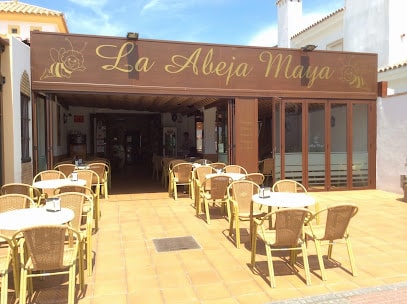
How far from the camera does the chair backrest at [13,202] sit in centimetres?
385

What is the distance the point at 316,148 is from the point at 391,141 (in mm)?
1772

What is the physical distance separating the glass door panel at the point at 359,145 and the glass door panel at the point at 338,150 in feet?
0.80

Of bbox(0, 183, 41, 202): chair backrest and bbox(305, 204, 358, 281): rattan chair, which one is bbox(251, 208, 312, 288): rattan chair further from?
bbox(0, 183, 41, 202): chair backrest

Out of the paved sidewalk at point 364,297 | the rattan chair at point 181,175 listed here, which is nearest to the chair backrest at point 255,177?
the rattan chair at point 181,175

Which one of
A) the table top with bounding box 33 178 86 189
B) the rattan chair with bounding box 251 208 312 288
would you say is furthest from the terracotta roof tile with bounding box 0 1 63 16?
the rattan chair with bounding box 251 208 312 288

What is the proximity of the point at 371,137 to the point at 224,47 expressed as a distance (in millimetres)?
4336

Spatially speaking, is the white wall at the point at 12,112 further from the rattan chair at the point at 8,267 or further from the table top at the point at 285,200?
the table top at the point at 285,200

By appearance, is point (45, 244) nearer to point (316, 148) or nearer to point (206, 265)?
point (206, 265)

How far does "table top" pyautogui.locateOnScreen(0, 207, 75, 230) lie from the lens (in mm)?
3170

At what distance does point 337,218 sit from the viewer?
363 centimetres

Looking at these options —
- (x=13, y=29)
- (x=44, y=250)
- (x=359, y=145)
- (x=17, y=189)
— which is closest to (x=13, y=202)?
(x=17, y=189)

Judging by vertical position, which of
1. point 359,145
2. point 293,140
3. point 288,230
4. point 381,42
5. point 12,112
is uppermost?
point 381,42

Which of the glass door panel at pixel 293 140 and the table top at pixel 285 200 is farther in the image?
the glass door panel at pixel 293 140

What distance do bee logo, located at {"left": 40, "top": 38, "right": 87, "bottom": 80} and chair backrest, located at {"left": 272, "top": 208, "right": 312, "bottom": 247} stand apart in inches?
225
